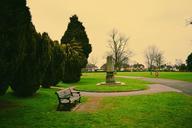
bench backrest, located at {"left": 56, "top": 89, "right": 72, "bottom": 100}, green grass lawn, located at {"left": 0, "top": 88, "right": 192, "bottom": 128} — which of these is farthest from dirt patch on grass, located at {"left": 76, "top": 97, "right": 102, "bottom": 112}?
green grass lawn, located at {"left": 0, "top": 88, "right": 192, "bottom": 128}

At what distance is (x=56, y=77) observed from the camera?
27375mm

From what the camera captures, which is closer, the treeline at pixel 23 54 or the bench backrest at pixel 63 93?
the treeline at pixel 23 54

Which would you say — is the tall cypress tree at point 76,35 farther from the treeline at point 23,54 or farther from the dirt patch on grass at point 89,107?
the dirt patch on grass at point 89,107

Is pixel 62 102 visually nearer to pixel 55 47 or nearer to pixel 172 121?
pixel 172 121

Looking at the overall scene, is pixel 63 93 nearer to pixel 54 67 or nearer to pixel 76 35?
pixel 54 67

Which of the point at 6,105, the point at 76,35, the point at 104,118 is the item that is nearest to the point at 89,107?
the point at 104,118

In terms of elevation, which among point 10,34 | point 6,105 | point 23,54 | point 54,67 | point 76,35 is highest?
point 76,35

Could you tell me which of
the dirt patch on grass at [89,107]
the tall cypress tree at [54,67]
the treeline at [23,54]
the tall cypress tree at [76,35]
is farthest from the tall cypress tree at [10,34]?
the tall cypress tree at [76,35]

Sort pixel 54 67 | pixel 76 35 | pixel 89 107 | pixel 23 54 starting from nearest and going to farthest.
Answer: pixel 23 54 < pixel 89 107 < pixel 54 67 < pixel 76 35

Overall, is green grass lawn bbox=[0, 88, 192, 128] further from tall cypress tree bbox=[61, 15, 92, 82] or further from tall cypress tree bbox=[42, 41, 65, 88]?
tall cypress tree bbox=[61, 15, 92, 82]

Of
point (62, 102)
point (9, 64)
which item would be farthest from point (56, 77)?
point (9, 64)

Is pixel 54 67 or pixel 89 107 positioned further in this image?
pixel 54 67

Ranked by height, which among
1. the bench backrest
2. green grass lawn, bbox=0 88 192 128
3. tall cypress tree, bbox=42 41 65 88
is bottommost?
green grass lawn, bbox=0 88 192 128

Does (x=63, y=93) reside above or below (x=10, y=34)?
below
